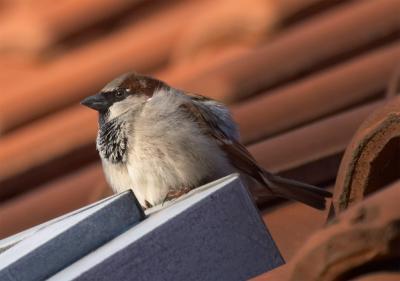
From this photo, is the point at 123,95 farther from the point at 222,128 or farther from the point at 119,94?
the point at 222,128

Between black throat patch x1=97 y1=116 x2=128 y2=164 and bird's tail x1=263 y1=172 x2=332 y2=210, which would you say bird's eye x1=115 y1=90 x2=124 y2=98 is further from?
bird's tail x1=263 y1=172 x2=332 y2=210

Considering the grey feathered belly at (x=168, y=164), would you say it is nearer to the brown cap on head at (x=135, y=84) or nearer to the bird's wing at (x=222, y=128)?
the bird's wing at (x=222, y=128)

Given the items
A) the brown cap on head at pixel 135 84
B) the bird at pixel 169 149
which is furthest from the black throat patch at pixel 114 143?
the brown cap on head at pixel 135 84

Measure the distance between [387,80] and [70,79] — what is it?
2.76 ft

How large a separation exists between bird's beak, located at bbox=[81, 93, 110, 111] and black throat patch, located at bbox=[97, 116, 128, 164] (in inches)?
5.5

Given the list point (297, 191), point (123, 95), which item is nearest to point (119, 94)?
point (123, 95)

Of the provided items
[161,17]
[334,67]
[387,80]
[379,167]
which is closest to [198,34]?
[161,17]

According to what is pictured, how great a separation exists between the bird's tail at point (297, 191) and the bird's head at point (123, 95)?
0.44 meters

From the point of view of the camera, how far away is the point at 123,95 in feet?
8.17

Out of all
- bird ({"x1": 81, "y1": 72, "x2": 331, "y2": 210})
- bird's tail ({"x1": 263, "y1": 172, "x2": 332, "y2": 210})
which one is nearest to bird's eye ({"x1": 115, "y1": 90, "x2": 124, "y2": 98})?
bird ({"x1": 81, "y1": 72, "x2": 331, "y2": 210})

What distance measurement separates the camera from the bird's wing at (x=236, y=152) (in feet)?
6.21

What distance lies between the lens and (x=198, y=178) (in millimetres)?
2258

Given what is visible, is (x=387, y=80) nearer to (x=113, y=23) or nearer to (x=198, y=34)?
(x=198, y=34)

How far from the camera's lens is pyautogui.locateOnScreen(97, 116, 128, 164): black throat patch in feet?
7.46
